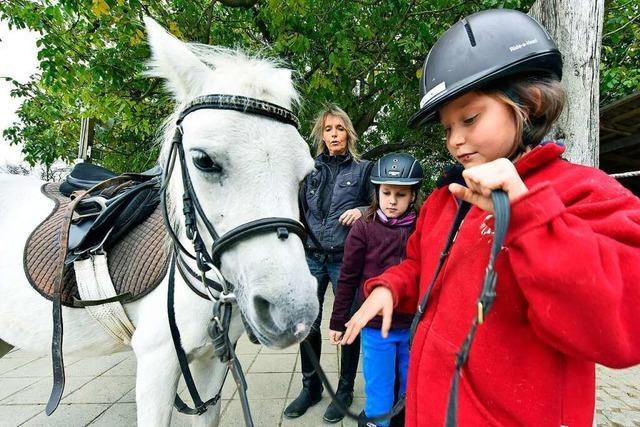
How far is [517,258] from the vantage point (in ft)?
2.57

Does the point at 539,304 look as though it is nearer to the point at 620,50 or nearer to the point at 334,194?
the point at 334,194

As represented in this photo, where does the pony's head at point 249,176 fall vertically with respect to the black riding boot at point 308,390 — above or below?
above

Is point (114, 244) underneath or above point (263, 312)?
above

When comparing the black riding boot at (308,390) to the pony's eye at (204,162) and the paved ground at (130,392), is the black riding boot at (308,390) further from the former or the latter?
the pony's eye at (204,162)

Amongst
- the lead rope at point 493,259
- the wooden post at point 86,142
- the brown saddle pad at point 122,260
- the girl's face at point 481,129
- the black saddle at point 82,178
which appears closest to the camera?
the lead rope at point 493,259

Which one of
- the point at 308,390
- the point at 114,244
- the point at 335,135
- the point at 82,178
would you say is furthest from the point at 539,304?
the point at 82,178

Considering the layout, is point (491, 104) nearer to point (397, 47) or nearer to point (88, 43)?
point (397, 47)

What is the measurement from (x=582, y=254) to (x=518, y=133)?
0.42 metres

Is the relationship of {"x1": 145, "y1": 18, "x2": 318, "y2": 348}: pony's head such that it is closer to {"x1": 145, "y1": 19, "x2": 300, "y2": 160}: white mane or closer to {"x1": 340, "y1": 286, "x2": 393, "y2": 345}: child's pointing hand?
{"x1": 145, "y1": 19, "x2": 300, "y2": 160}: white mane

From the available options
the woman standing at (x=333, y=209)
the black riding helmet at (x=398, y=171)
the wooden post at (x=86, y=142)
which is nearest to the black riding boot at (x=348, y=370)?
the woman standing at (x=333, y=209)

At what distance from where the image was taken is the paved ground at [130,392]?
280 centimetres

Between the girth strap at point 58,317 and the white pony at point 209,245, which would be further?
the girth strap at point 58,317

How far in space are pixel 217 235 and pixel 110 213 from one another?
0.90 metres

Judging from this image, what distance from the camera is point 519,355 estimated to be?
916 mm
